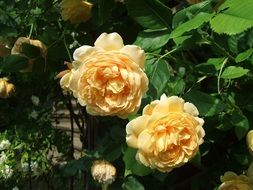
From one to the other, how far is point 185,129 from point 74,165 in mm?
650

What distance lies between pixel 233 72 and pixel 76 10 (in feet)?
1.75

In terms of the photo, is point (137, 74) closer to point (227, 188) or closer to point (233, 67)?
point (233, 67)

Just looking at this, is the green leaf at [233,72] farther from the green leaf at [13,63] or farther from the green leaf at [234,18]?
the green leaf at [13,63]

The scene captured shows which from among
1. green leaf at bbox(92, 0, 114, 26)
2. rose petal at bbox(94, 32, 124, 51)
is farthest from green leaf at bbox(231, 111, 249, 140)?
green leaf at bbox(92, 0, 114, 26)

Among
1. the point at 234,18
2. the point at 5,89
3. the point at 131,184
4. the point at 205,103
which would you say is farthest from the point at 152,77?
the point at 5,89

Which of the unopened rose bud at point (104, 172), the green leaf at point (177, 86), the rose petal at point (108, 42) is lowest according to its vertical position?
the unopened rose bud at point (104, 172)

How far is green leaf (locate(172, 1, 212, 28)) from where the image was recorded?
1036 mm

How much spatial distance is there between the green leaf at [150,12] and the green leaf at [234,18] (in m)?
0.23

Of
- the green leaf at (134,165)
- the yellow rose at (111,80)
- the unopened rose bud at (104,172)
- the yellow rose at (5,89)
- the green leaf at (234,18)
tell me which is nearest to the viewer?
the green leaf at (234,18)

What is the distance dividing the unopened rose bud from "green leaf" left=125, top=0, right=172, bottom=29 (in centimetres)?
36

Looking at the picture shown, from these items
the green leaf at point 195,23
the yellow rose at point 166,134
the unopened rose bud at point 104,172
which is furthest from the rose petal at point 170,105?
the unopened rose bud at point 104,172

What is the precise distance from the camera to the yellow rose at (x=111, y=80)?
3.08ft

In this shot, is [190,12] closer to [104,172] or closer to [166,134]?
[166,134]

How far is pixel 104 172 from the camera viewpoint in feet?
4.06
